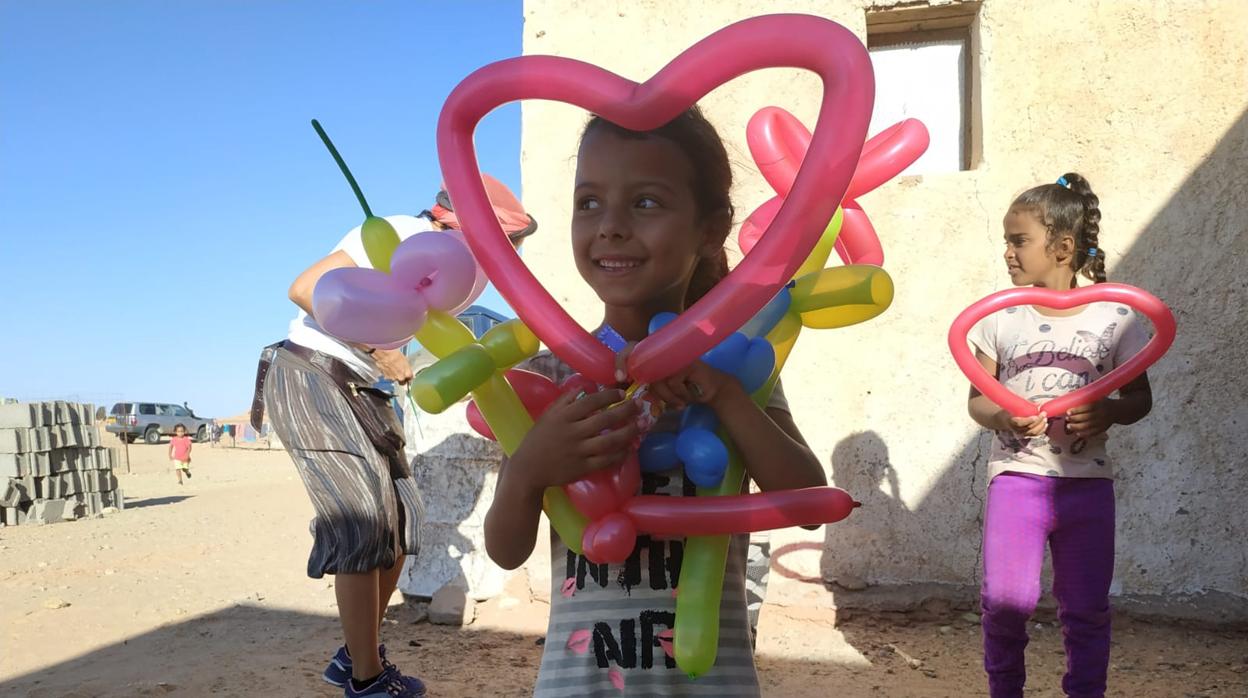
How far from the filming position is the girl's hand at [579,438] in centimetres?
117

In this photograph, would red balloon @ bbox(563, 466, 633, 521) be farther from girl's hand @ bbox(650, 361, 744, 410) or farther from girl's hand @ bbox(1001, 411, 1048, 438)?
girl's hand @ bbox(1001, 411, 1048, 438)

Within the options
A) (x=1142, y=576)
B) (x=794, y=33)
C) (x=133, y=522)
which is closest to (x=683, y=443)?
(x=794, y=33)

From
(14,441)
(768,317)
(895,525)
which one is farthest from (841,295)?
(14,441)

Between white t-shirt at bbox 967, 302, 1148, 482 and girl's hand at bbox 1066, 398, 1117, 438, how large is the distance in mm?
40

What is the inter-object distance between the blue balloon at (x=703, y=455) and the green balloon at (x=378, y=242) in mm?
600

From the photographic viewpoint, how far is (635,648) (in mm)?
1319

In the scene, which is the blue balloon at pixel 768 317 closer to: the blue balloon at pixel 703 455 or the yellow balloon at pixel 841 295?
the yellow balloon at pixel 841 295

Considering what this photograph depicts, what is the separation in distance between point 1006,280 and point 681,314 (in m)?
3.19

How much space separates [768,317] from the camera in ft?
4.53

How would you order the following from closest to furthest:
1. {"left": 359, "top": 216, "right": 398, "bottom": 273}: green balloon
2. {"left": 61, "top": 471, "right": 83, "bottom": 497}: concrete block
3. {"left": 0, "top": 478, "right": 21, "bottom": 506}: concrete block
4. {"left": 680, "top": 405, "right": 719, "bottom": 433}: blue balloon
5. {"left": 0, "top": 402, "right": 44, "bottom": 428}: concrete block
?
{"left": 680, "top": 405, "right": 719, "bottom": 433}: blue balloon → {"left": 359, "top": 216, "right": 398, "bottom": 273}: green balloon → {"left": 0, "top": 478, "right": 21, "bottom": 506}: concrete block → {"left": 0, "top": 402, "right": 44, "bottom": 428}: concrete block → {"left": 61, "top": 471, "right": 83, "bottom": 497}: concrete block

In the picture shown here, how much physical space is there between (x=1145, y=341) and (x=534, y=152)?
2831 millimetres

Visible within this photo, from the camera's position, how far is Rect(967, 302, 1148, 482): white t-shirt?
2.47m

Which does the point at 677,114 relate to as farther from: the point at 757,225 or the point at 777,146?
the point at 777,146

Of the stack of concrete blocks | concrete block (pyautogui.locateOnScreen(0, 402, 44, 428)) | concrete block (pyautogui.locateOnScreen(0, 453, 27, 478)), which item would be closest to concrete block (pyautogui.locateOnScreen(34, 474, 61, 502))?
the stack of concrete blocks
